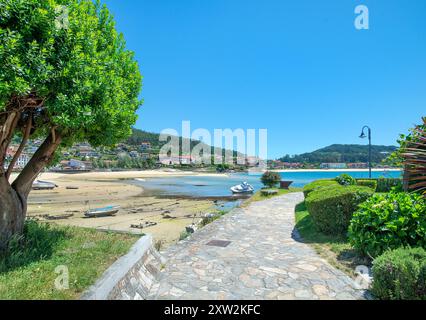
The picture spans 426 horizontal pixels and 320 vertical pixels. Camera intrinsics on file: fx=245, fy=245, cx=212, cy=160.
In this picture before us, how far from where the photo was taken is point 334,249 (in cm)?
→ 625

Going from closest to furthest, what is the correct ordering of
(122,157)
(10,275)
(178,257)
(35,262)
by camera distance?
(10,275)
(35,262)
(178,257)
(122,157)

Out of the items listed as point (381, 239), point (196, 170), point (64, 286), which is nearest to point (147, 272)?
point (64, 286)

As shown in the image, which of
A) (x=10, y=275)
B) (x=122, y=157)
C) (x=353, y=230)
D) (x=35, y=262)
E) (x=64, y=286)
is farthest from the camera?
(x=122, y=157)

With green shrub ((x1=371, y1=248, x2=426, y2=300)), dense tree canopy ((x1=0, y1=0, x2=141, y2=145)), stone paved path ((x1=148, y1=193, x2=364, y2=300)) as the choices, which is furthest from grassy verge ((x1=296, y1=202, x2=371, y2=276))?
Result: dense tree canopy ((x1=0, y1=0, x2=141, y2=145))

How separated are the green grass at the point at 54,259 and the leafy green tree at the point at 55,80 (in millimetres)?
601

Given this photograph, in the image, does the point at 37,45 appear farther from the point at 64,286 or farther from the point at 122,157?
the point at 122,157

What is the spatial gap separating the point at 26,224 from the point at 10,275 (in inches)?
107

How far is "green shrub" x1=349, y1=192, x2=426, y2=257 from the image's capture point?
4531 millimetres

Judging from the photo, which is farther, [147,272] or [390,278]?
[147,272]

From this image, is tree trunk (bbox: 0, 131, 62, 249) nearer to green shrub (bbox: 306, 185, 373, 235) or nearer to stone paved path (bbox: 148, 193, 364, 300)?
stone paved path (bbox: 148, 193, 364, 300)

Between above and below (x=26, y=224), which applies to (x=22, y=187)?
above

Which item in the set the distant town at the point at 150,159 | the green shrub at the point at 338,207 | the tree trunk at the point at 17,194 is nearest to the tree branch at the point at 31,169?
the tree trunk at the point at 17,194

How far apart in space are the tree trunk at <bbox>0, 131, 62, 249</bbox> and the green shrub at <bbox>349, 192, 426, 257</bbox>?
6.77m

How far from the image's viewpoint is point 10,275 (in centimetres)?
384
